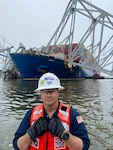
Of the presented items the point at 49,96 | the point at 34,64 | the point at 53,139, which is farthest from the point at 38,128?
the point at 34,64

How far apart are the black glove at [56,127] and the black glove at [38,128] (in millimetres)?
72

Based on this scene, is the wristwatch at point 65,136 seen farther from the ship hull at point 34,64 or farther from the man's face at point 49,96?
the ship hull at point 34,64

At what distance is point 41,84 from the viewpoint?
3.28m

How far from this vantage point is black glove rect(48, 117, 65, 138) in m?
3.00

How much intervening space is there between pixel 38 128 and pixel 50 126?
0.15 meters

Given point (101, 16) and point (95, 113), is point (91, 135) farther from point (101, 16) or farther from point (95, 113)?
point (101, 16)

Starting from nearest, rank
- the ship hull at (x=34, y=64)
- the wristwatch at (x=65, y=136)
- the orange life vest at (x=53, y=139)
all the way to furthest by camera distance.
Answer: the wristwatch at (x=65, y=136) → the orange life vest at (x=53, y=139) → the ship hull at (x=34, y=64)

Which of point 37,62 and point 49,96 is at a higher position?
point 37,62

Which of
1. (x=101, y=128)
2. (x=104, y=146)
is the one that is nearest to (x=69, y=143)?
(x=104, y=146)

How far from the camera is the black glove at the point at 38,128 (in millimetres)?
3055

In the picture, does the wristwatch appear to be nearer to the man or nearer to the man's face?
the man

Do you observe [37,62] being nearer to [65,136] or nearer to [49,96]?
[49,96]

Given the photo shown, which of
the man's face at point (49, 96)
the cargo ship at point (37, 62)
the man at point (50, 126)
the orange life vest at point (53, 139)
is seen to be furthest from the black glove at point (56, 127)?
the cargo ship at point (37, 62)

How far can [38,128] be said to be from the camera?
305 cm
